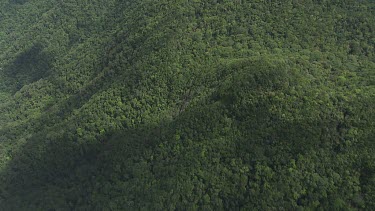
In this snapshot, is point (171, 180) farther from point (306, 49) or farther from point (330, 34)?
point (330, 34)

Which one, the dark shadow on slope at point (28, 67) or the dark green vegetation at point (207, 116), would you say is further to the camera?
the dark shadow on slope at point (28, 67)

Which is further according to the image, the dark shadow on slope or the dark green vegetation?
the dark shadow on slope

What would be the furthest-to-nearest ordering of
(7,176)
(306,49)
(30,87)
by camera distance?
1. (30,87)
2. (7,176)
3. (306,49)

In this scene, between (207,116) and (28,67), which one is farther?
(28,67)

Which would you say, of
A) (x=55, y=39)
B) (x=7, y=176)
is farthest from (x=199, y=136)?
(x=55, y=39)
